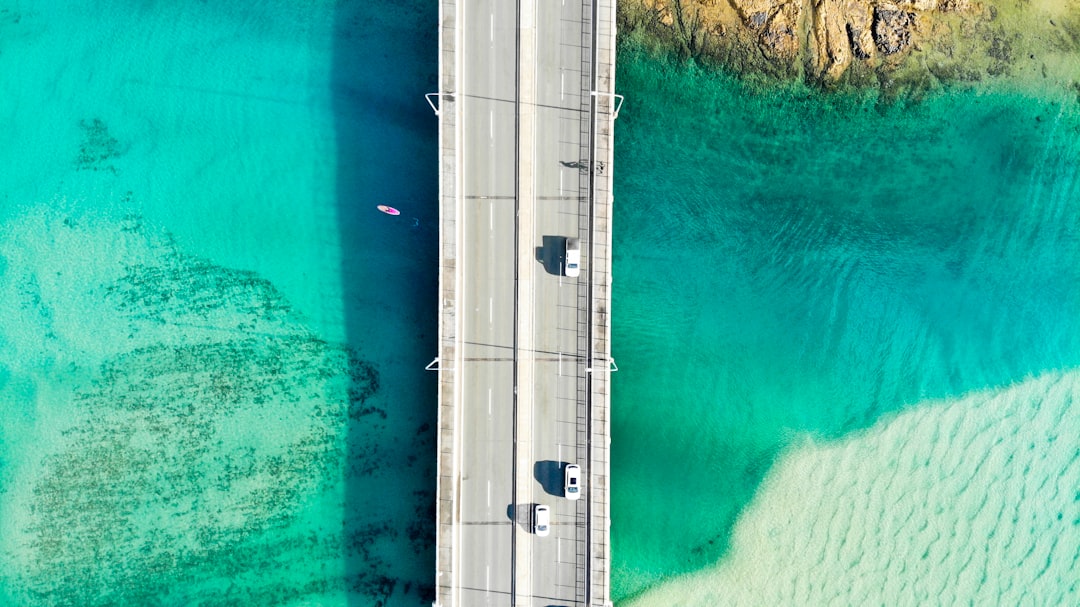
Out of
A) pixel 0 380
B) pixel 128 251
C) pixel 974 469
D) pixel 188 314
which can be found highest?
pixel 128 251

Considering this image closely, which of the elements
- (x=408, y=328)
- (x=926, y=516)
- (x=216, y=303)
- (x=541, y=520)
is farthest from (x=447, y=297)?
(x=926, y=516)

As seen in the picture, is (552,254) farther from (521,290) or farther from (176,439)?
(176,439)

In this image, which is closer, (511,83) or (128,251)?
(511,83)

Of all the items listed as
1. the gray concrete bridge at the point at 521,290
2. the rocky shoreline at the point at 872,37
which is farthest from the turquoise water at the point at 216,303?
the rocky shoreline at the point at 872,37

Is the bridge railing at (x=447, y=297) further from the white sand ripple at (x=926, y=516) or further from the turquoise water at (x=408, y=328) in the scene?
the white sand ripple at (x=926, y=516)

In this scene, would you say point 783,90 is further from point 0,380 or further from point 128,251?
point 0,380

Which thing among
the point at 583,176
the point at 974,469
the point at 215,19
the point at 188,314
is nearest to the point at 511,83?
the point at 583,176
